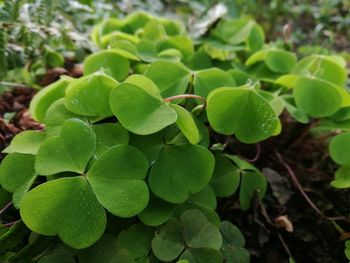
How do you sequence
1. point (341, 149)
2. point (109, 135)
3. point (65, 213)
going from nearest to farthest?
point (65, 213), point (109, 135), point (341, 149)

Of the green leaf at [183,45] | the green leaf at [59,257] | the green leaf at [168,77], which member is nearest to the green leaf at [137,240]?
the green leaf at [59,257]

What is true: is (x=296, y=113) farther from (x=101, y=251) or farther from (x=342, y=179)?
(x=101, y=251)

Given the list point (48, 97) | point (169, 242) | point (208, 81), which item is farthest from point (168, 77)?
point (169, 242)

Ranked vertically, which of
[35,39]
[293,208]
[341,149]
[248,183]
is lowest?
[293,208]

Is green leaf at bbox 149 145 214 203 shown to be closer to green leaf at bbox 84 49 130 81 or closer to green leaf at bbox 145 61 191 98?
green leaf at bbox 145 61 191 98

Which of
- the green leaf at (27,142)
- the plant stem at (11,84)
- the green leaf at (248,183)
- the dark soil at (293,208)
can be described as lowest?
the dark soil at (293,208)

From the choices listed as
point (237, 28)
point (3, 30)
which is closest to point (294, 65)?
point (237, 28)

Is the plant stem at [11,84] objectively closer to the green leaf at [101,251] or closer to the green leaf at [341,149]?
the green leaf at [101,251]
